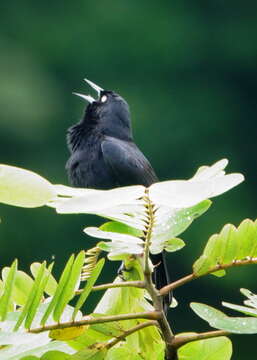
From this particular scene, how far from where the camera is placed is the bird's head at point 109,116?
4668mm

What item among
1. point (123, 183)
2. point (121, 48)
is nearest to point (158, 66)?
point (121, 48)

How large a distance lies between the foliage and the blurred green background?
37.0ft

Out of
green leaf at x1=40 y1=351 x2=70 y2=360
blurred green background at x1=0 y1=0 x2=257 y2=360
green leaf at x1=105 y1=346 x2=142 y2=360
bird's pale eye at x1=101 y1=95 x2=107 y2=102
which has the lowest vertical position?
green leaf at x1=40 y1=351 x2=70 y2=360

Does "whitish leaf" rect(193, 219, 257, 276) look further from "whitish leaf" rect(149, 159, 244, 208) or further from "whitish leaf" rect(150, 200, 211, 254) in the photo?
"whitish leaf" rect(149, 159, 244, 208)

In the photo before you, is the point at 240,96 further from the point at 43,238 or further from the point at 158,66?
the point at 43,238

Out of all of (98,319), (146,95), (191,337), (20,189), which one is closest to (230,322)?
(191,337)

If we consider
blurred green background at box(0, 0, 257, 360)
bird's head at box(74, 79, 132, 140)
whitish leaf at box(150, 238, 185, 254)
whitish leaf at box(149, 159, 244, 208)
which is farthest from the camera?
blurred green background at box(0, 0, 257, 360)

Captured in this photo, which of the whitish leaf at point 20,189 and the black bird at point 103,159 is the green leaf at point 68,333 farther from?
the black bird at point 103,159

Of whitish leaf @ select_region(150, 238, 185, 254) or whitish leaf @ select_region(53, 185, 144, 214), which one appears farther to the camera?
→ whitish leaf @ select_region(150, 238, 185, 254)

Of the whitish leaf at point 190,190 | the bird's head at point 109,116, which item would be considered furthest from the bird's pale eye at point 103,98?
the whitish leaf at point 190,190

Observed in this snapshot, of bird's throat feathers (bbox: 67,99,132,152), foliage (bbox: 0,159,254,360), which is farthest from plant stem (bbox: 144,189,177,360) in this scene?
bird's throat feathers (bbox: 67,99,132,152)

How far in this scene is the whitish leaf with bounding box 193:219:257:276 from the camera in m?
1.46

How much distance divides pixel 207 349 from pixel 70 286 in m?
0.25

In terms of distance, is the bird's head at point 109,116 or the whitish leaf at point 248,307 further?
the bird's head at point 109,116
